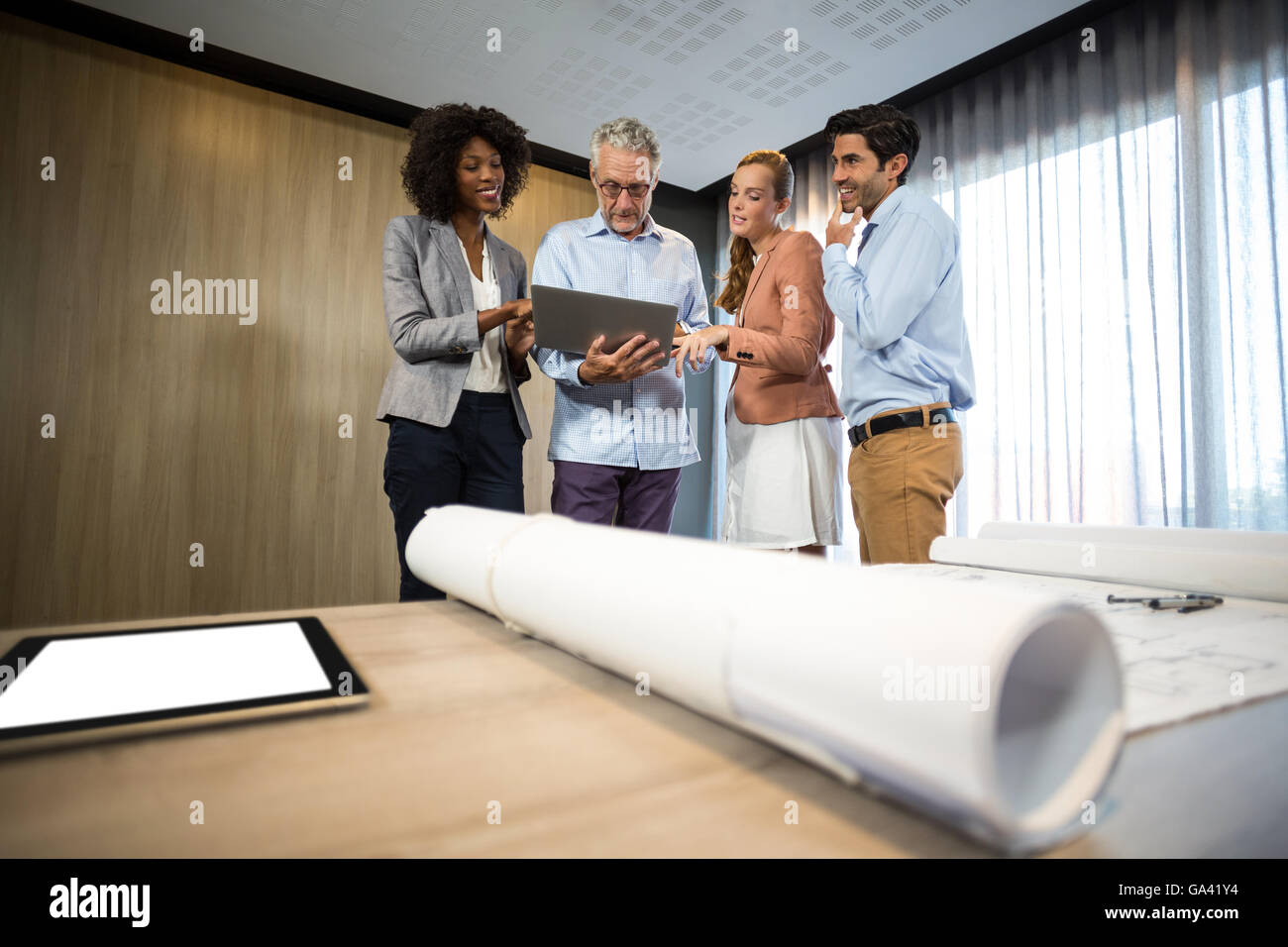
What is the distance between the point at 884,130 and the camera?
1.62 meters

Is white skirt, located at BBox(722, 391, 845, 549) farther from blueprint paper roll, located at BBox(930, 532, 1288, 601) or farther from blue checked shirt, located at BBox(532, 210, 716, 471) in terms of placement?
blueprint paper roll, located at BBox(930, 532, 1288, 601)

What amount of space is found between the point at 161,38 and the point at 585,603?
333 centimetres

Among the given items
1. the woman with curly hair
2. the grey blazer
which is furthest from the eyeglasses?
the grey blazer

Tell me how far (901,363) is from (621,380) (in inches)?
24.2

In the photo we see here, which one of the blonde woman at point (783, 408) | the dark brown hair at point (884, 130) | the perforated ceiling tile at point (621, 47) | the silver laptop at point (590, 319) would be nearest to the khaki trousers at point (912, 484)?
the blonde woman at point (783, 408)

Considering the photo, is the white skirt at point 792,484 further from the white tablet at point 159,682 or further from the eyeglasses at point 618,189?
the white tablet at point 159,682

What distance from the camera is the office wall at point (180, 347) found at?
97.6 inches

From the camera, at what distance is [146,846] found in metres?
0.23

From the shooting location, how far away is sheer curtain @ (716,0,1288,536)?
218 cm

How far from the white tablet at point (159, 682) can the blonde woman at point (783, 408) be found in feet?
3.60

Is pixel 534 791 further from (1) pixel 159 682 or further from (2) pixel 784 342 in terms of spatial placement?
(2) pixel 784 342

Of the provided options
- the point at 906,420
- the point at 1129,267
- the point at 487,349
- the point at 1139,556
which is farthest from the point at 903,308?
the point at 1129,267
